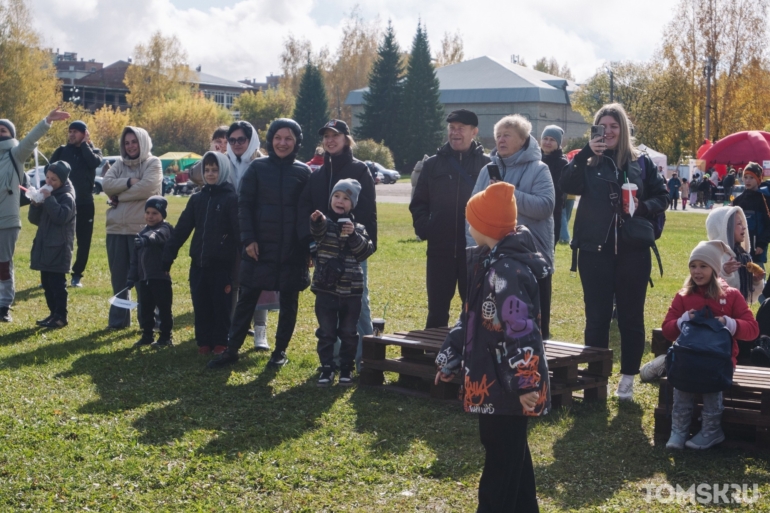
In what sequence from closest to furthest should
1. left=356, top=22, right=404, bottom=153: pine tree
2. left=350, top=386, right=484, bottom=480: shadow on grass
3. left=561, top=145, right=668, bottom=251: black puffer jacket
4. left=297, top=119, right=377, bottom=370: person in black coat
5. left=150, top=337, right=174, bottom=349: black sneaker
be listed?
left=350, top=386, right=484, bottom=480: shadow on grass, left=561, top=145, right=668, bottom=251: black puffer jacket, left=297, top=119, right=377, bottom=370: person in black coat, left=150, top=337, right=174, bottom=349: black sneaker, left=356, top=22, right=404, bottom=153: pine tree

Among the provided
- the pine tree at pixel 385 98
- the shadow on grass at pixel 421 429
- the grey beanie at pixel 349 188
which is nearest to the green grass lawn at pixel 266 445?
the shadow on grass at pixel 421 429

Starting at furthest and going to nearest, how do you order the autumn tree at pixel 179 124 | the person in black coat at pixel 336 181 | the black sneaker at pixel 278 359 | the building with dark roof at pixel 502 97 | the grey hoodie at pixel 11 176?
the building with dark roof at pixel 502 97, the autumn tree at pixel 179 124, the grey hoodie at pixel 11 176, the black sneaker at pixel 278 359, the person in black coat at pixel 336 181

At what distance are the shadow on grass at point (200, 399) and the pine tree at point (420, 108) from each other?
67750 mm

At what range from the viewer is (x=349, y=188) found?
7.08 meters

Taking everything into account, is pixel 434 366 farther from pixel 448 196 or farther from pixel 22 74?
pixel 22 74

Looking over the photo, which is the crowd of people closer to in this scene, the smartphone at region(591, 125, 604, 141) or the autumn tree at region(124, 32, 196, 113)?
the smartphone at region(591, 125, 604, 141)

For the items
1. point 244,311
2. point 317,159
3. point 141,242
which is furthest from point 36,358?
point 317,159

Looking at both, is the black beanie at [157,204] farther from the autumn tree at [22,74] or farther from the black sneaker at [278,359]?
the autumn tree at [22,74]

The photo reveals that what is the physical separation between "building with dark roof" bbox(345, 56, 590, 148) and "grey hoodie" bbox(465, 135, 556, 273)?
8245cm

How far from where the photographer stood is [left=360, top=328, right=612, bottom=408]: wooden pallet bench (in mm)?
6422

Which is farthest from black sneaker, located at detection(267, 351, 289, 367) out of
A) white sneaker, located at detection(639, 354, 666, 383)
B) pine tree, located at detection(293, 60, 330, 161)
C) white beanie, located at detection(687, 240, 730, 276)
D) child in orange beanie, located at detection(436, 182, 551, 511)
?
pine tree, located at detection(293, 60, 330, 161)

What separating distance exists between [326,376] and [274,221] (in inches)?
56.3

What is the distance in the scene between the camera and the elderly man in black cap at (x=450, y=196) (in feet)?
24.0

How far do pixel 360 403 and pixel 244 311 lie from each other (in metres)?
1.71
